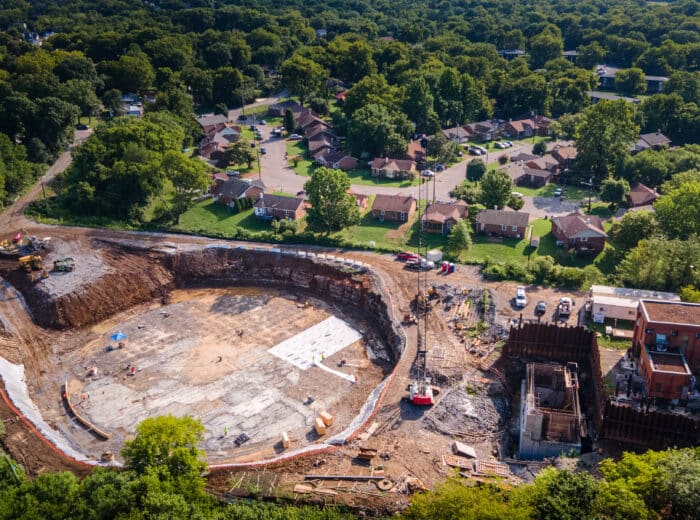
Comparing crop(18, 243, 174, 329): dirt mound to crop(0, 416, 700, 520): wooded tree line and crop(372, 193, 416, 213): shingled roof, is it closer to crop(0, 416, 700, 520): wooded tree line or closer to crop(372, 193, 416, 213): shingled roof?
crop(0, 416, 700, 520): wooded tree line

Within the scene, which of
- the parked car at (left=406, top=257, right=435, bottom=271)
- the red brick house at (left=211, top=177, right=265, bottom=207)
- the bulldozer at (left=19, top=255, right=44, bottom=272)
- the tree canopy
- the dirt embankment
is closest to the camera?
the dirt embankment

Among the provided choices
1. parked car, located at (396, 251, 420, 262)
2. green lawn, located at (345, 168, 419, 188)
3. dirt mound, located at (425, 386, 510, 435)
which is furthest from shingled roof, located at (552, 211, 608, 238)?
dirt mound, located at (425, 386, 510, 435)

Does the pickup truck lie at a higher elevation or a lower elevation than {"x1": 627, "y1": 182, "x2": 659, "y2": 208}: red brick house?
lower

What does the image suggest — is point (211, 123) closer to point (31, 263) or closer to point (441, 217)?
point (31, 263)

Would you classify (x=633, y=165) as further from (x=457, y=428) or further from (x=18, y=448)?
(x=18, y=448)

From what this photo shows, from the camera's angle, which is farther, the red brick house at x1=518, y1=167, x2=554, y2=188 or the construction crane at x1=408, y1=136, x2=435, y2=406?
the red brick house at x1=518, y1=167, x2=554, y2=188

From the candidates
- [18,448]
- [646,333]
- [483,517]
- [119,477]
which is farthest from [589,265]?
[18,448]
